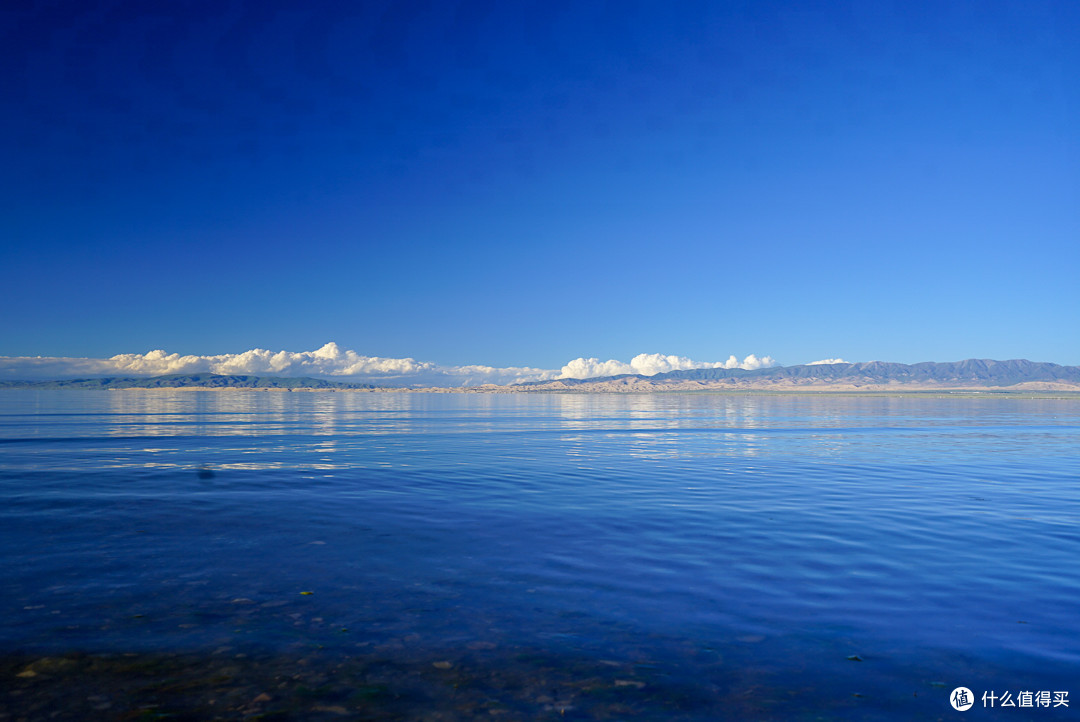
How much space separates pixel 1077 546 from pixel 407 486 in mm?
23775

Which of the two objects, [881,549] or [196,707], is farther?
[881,549]

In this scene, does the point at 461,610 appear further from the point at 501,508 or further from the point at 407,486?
the point at 407,486

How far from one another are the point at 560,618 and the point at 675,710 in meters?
3.52

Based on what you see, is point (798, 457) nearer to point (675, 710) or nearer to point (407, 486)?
point (407, 486)

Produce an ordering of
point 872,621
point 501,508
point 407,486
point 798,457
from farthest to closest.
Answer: point 798,457 → point 407,486 → point 501,508 → point 872,621

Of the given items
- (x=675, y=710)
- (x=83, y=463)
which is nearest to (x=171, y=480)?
(x=83, y=463)

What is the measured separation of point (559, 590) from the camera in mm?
13109

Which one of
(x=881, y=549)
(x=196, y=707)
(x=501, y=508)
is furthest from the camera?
(x=501, y=508)

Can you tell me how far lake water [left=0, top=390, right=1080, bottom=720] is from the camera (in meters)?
8.91

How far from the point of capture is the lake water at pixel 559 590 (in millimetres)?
8914

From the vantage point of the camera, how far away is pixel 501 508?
22734mm

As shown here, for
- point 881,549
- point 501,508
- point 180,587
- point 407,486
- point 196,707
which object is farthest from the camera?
point 407,486

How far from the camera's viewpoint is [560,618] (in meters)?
11.5

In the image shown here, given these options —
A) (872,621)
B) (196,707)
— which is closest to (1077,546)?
(872,621)
